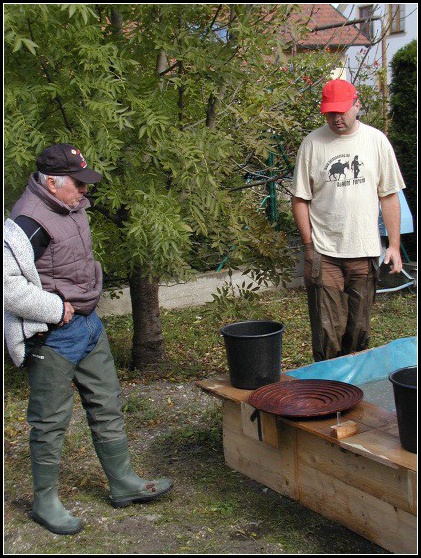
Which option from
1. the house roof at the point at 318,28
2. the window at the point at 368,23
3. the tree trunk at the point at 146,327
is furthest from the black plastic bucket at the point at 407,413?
the window at the point at 368,23

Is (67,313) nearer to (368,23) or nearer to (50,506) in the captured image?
(50,506)

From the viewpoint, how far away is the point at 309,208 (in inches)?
195

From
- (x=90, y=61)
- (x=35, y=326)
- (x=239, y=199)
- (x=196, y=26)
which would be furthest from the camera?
(x=239, y=199)

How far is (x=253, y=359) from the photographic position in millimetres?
4246

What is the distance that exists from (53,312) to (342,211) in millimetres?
2041

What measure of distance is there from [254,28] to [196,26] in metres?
0.44

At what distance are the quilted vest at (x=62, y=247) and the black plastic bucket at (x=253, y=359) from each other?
2.90 feet

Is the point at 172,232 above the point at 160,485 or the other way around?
above

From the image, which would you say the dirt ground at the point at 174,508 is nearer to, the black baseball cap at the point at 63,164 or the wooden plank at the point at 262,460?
the wooden plank at the point at 262,460

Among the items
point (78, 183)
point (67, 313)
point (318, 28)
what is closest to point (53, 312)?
point (67, 313)

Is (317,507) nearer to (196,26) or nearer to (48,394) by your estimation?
(48,394)

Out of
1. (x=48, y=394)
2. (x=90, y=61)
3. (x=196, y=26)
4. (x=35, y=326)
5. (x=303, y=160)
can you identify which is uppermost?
(x=196, y=26)

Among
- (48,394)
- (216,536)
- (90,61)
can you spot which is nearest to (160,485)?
(216,536)

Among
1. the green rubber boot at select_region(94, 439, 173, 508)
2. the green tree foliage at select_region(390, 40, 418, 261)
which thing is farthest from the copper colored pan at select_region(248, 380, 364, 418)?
the green tree foliage at select_region(390, 40, 418, 261)
